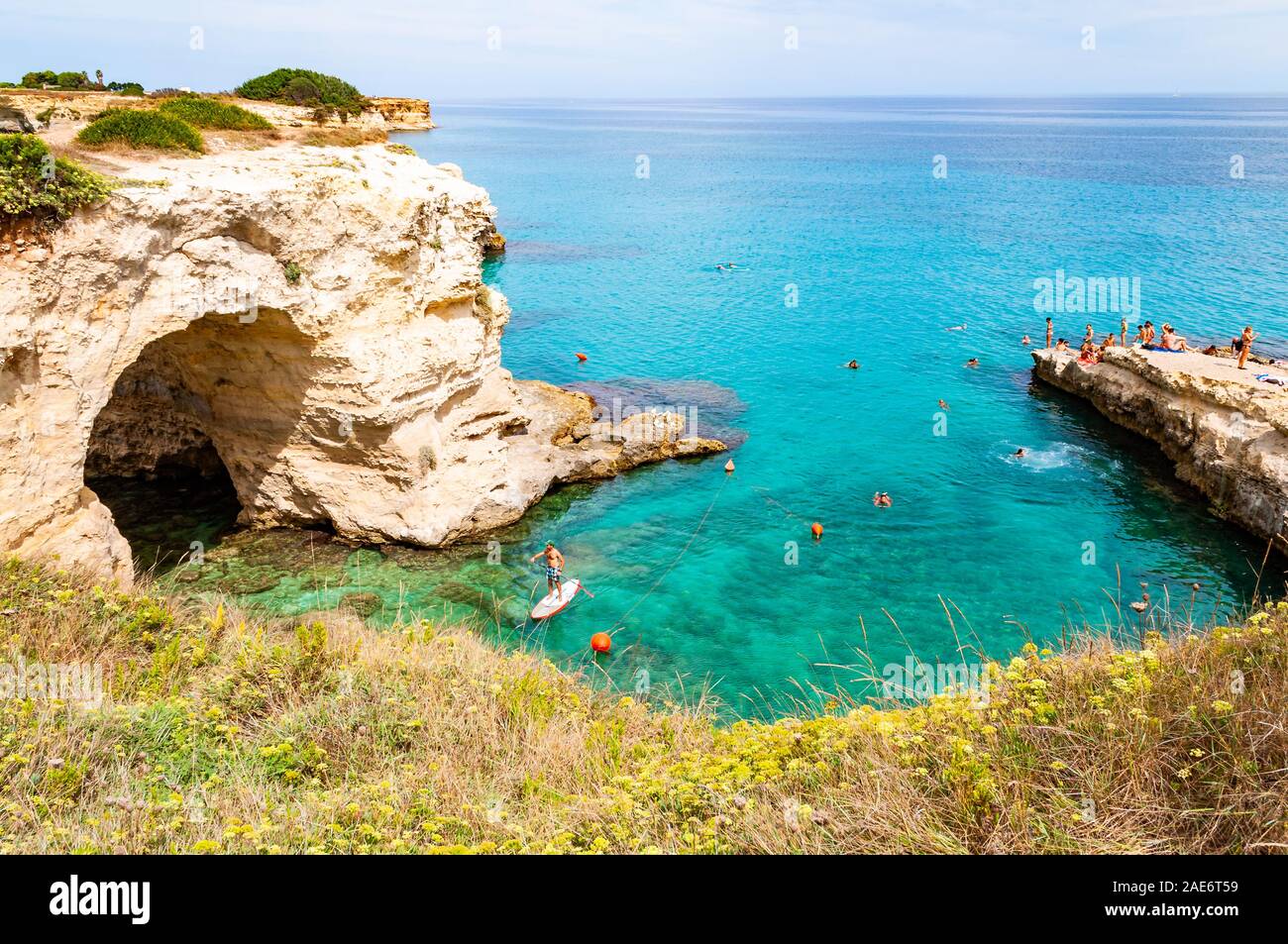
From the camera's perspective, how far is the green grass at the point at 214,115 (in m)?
18.3

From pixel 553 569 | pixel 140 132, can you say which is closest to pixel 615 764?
pixel 553 569

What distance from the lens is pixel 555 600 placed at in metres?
17.5

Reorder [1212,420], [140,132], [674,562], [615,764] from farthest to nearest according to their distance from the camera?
[1212,420] < [674,562] < [140,132] < [615,764]

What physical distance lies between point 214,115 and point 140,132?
355 centimetres

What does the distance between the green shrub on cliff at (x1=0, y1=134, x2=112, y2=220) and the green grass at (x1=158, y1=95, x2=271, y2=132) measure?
649cm

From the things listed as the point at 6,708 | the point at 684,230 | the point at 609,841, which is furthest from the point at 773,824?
the point at 684,230

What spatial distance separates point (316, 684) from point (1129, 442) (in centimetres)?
2633

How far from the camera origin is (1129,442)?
85.4 ft

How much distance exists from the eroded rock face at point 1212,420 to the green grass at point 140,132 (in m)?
26.1

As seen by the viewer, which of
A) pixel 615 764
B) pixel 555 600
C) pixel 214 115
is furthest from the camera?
pixel 214 115

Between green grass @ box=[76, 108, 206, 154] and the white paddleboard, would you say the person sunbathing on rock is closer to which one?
the white paddleboard

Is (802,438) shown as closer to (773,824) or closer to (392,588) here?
(392,588)

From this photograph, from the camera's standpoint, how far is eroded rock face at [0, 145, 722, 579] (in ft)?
41.6

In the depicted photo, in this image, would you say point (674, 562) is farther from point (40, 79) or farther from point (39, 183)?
point (40, 79)
